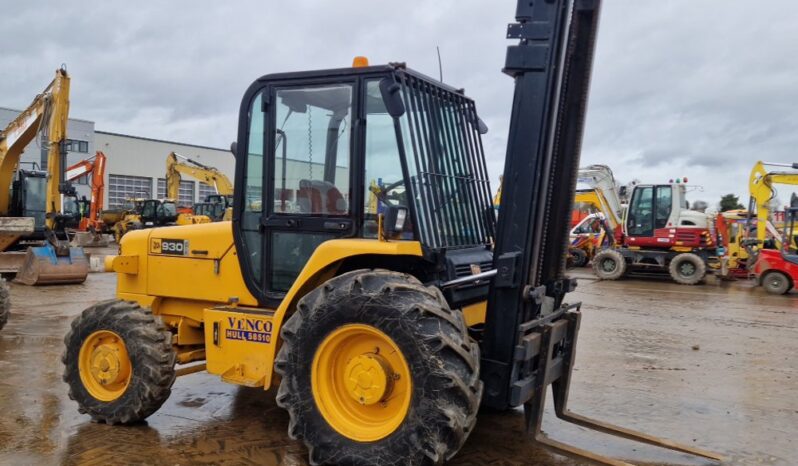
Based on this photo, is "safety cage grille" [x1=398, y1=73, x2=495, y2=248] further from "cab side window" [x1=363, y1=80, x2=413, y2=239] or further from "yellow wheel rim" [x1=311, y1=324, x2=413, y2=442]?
"yellow wheel rim" [x1=311, y1=324, x2=413, y2=442]

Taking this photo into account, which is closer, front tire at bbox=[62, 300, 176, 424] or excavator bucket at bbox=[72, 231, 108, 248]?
front tire at bbox=[62, 300, 176, 424]

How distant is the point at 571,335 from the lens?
15.4 feet

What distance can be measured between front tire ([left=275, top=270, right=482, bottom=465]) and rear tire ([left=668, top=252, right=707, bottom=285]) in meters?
16.1

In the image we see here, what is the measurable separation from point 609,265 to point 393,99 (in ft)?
53.8

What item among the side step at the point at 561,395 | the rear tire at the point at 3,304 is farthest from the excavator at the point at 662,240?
the rear tire at the point at 3,304

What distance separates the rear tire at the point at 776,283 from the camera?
1588cm

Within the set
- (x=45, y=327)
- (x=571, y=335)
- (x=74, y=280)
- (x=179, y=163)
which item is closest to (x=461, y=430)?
(x=571, y=335)

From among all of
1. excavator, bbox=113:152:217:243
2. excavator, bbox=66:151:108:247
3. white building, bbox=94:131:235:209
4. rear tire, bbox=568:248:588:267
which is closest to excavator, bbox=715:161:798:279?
rear tire, bbox=568:248:588:267

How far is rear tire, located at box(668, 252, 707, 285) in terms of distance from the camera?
18.0 meters

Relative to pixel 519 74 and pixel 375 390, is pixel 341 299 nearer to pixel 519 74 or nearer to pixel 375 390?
pixel 375 390

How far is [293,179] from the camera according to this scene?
15.8ft

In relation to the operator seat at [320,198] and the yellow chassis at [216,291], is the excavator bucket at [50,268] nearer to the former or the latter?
the yellow chassis at [216,291]

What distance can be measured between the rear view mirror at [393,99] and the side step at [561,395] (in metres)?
1.66

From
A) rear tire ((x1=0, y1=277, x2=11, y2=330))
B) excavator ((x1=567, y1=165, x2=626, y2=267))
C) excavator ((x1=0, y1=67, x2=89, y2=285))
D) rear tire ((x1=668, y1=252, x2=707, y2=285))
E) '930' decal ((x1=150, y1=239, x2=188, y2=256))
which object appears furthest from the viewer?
excavator ((x1=567, y1=165, x2=626, y2=267))
